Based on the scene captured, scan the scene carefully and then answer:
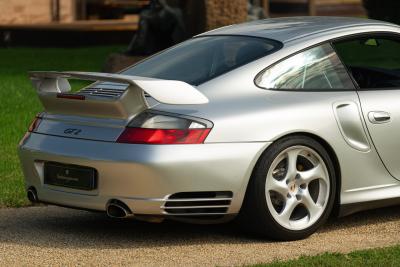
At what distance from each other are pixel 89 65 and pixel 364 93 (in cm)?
1332

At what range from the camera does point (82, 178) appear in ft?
22.1

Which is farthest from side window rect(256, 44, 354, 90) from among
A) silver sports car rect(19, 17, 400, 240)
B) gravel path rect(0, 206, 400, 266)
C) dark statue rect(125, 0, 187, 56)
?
dark statue rect(125, 0, 187, 56)

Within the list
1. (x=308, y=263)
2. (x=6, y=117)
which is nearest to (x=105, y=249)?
(x=308, y=263)

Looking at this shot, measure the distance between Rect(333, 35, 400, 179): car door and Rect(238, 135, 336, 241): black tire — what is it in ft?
1.43

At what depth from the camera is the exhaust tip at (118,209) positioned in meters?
6.61

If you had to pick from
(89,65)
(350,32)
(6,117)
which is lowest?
(89,65)

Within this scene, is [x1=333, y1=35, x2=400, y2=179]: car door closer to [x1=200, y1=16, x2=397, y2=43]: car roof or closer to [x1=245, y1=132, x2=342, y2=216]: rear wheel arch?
[x1=200, y1=16, x2=397, y2=43]: car roof

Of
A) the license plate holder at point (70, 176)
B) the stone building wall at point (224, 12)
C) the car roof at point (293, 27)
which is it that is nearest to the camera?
the license plate holder at point (70, 176)

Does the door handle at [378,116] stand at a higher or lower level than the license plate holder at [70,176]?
higher

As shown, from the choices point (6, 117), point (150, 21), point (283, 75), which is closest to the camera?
point (283, 75)

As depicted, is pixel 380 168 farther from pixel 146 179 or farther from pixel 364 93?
pixel 146 179

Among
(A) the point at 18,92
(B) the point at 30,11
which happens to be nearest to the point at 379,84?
(A) the point at 18,92

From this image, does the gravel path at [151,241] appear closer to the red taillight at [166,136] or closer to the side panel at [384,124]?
the side panel at [384,124]

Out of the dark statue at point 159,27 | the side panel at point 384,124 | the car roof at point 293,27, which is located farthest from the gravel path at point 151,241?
the dark statue at point 159,27
